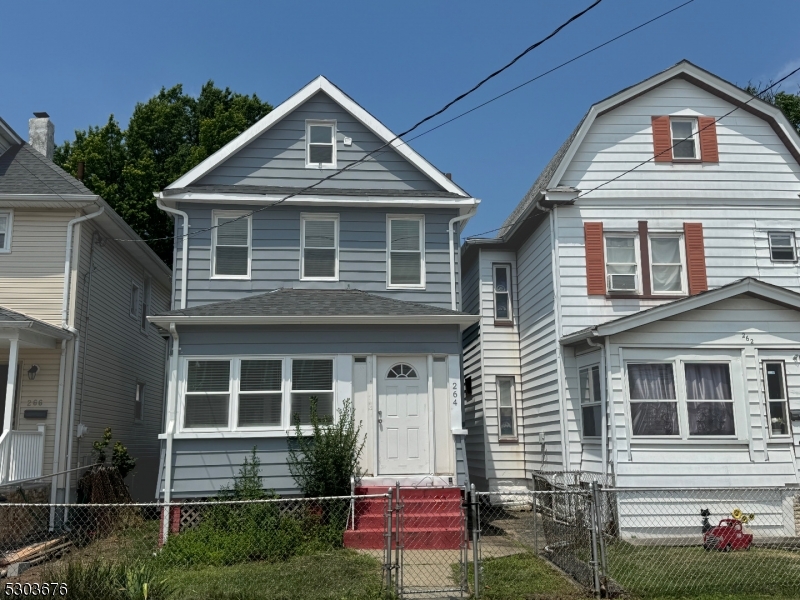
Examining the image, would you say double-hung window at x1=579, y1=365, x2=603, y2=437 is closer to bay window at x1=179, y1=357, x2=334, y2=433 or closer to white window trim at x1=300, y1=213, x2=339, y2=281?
bay window at x1=179, y1=357, x2=334, y2=433

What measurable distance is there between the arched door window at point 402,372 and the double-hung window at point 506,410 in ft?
14.7

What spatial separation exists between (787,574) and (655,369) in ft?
16.5

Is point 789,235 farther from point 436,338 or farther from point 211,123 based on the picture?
point 211,123

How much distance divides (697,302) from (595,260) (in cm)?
241

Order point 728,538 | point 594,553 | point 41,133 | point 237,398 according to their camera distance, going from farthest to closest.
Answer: point 41,133
point 237,398
point 728,538
point 594,553

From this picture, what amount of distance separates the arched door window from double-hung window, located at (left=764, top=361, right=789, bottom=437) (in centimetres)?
633

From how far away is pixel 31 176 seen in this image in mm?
14922

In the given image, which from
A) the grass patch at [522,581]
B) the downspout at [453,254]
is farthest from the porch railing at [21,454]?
the downspout at [453,254]

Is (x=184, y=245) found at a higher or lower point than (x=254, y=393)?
higher

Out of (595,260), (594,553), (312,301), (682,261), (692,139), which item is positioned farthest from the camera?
→ (692,139)

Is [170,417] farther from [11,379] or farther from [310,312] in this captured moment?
[310,312]

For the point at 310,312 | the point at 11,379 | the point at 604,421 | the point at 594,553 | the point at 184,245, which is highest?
the point at 184,245

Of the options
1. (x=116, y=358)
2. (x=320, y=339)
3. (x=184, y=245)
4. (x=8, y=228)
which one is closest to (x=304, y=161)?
(x=184, y=245)

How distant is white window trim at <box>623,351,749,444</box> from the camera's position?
43.8ft
